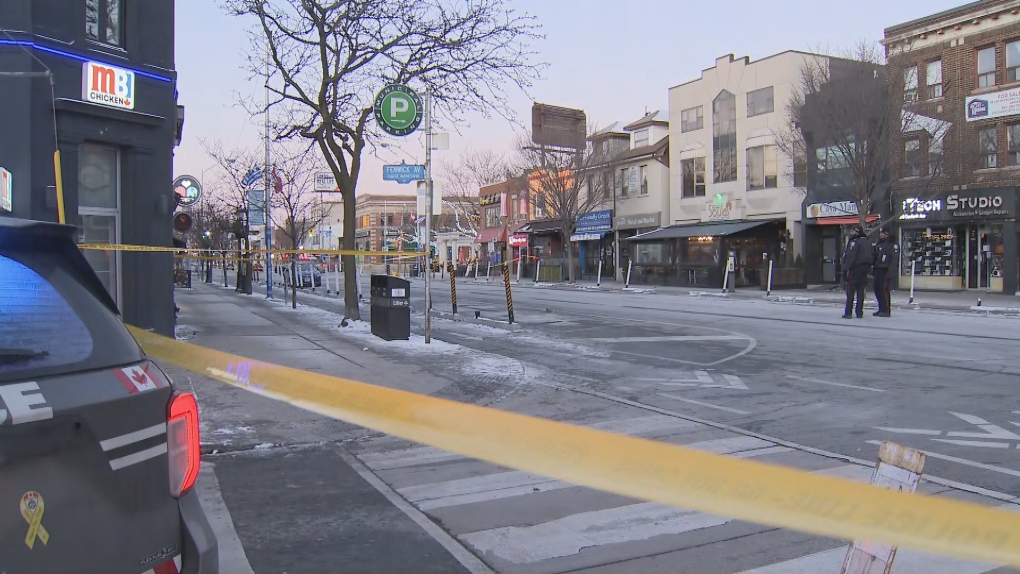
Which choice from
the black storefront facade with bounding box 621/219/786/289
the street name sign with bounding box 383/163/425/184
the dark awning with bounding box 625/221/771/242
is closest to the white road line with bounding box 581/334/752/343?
the street name sign with bounding box 383/163/425/184

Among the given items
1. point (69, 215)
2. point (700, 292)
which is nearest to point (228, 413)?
point (69, 215)

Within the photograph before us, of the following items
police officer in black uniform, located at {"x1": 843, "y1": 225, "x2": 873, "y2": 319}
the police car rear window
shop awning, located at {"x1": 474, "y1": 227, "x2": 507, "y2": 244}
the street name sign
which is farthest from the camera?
shop awning, located at {"x1": 474, "y1": 227, "x2": 507, "y2": 244}

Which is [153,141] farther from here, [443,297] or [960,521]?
[443,297]

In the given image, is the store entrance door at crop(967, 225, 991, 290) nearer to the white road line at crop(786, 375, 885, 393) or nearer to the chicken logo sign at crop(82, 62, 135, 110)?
the white road line at crop(786, 375, 885, 393)

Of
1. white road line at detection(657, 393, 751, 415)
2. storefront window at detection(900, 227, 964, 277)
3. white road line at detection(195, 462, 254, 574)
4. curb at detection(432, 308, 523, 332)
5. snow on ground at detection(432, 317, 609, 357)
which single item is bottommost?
white road line at detection(195, 462, 254, 574)

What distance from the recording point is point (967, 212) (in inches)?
1051

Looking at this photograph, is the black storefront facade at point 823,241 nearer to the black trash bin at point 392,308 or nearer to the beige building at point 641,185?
the beige building at point 641,185

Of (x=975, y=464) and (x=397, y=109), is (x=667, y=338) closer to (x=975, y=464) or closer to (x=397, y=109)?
(x=397, y=109)

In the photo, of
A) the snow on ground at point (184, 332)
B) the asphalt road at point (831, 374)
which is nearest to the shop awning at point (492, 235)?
the asphalt road at point (831, 374)

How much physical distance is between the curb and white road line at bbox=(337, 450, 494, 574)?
10336mm

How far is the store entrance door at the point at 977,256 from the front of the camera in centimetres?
2761

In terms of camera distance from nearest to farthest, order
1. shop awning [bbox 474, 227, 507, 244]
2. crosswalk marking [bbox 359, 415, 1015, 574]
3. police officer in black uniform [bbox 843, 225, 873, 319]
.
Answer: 1. crosswalk marking [bbox 359, 415, 1015, 574]
2. police officer in black uniform [bbox 843, 225, 873, 319]
3. shop awning [bbox 474, 227, 507, 244]

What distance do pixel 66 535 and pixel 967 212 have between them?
30.4 meters

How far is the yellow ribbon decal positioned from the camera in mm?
1925
